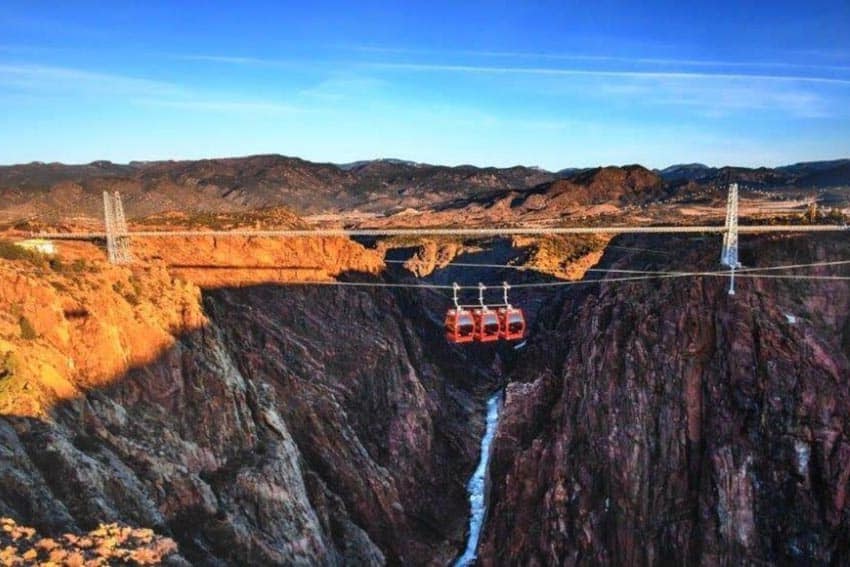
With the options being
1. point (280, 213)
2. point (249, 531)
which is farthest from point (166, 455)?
point (280, 213)

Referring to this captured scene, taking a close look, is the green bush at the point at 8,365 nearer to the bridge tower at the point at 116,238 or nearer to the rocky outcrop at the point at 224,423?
the rocky outcrop at the point at 224,423

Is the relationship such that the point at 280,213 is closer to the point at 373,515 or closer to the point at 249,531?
the point at 373,515

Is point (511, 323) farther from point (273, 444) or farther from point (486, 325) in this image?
point (273, 444)

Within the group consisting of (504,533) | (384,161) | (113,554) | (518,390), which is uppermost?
(384,161)

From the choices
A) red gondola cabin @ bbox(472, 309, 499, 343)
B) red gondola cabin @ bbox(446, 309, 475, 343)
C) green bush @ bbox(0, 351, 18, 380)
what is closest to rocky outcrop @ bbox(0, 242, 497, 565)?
green bush @ bbox(0, 351, 18, 380)

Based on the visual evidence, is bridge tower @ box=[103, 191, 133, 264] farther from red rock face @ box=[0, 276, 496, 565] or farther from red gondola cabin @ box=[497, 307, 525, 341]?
red gondola cabin @ box=[497, 307, 525, 341]

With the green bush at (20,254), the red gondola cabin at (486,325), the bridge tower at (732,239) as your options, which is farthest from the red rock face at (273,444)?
the bridge tower at (732,239)

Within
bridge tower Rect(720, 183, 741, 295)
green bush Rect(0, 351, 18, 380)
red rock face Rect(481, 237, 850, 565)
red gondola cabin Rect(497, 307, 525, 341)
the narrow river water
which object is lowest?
the narrow river water
